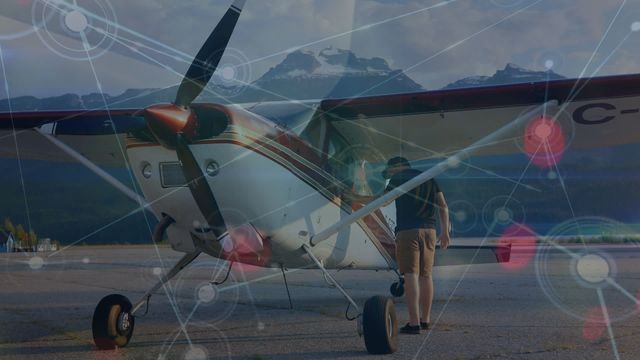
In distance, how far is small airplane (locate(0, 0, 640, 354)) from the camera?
5.02 meters

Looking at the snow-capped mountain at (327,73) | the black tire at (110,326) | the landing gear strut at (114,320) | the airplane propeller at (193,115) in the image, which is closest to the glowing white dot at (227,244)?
the airplane propeller at (193,115)

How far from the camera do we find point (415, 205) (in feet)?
18.4

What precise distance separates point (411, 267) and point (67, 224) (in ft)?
236

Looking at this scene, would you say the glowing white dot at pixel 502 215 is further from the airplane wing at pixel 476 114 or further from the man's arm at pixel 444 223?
the man's arm at pixel 444 223

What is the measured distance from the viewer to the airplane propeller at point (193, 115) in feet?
15.4

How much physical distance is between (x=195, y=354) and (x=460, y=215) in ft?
Result: 190

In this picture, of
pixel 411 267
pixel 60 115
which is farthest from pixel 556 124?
pixel 60 115

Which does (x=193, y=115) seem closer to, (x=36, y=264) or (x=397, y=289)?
(x=397, y=289)

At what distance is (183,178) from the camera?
16.8 feet

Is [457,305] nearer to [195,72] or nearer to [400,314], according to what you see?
[400,314]

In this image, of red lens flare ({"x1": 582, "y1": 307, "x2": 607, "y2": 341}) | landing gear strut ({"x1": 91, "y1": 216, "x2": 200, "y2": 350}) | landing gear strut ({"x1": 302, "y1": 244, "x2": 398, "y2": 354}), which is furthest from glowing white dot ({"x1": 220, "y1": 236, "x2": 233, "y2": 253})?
red lens flare ({"x1": 582, "y1": 307, "x2": 607, "y2": 341})

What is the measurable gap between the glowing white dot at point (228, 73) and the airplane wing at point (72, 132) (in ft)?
2.62

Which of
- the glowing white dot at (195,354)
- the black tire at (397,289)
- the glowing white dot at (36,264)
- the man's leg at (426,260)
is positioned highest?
the glowing white dot at (36,264)

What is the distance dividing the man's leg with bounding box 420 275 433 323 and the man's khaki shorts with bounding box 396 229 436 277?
5 centimetres
